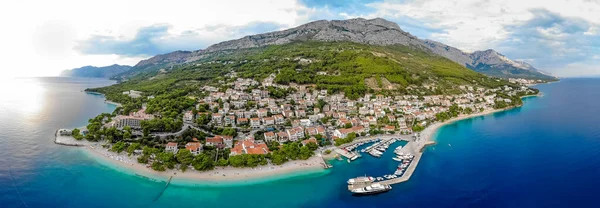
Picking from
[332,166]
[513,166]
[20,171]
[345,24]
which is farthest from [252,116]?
[345,24]

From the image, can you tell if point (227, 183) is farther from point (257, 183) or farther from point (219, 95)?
point (219, 95)

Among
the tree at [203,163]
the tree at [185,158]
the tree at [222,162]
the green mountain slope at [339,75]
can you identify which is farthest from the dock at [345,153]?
the green mountain slope at [339,75]

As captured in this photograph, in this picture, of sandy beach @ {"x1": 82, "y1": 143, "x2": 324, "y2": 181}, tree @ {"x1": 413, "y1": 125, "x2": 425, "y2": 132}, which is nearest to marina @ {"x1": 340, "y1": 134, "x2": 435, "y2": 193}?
tree @ {"x1": 413, "y1": 125, "x2": 425, "y2": 132}

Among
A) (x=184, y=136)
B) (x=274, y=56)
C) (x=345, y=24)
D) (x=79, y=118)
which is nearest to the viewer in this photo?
(x=184, y=136)

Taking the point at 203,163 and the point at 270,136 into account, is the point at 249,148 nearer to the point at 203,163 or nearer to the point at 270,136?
the point at 203,163

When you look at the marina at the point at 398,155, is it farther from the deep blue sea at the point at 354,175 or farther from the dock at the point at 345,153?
the dock at the point at 345,153

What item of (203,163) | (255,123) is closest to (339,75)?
(255,123)

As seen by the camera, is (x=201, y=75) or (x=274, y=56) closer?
(x=201, y=75)
